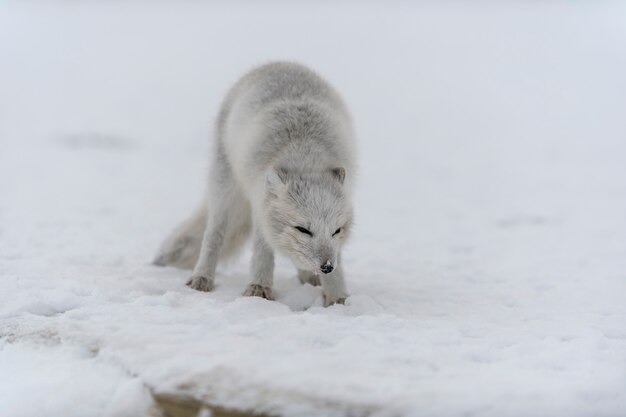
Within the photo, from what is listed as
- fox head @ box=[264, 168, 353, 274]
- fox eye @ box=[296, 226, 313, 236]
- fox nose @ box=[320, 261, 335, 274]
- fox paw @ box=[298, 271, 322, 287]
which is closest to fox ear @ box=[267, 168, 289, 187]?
fox head @ box=[264, 168, 353, 274]

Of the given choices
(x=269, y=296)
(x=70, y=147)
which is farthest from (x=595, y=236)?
(x=70, y=147)

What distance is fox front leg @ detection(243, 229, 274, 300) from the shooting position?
14.6 feet

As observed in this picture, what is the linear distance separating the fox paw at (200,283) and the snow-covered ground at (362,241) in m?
0.12

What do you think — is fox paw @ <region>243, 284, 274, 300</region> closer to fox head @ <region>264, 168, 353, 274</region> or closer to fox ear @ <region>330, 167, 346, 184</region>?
fox head @ <region>264, 168, 353, 274</region>

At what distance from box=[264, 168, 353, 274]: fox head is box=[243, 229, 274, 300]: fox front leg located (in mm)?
381

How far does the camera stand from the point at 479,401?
275 centimetres

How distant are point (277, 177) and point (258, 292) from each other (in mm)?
870

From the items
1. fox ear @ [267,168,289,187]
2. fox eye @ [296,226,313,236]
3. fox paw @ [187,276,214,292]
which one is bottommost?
fox paw @ [187,276,214,292]

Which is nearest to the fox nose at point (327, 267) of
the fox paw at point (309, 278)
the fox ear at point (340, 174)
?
the fox ear at point (340, 174)

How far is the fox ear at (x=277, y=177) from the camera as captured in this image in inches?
156

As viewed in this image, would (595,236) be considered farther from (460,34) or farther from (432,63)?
(460,34)

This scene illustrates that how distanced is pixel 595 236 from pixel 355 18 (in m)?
20.6

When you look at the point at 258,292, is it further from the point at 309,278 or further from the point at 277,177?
the point at 277,177

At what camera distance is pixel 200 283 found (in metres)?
4.71
